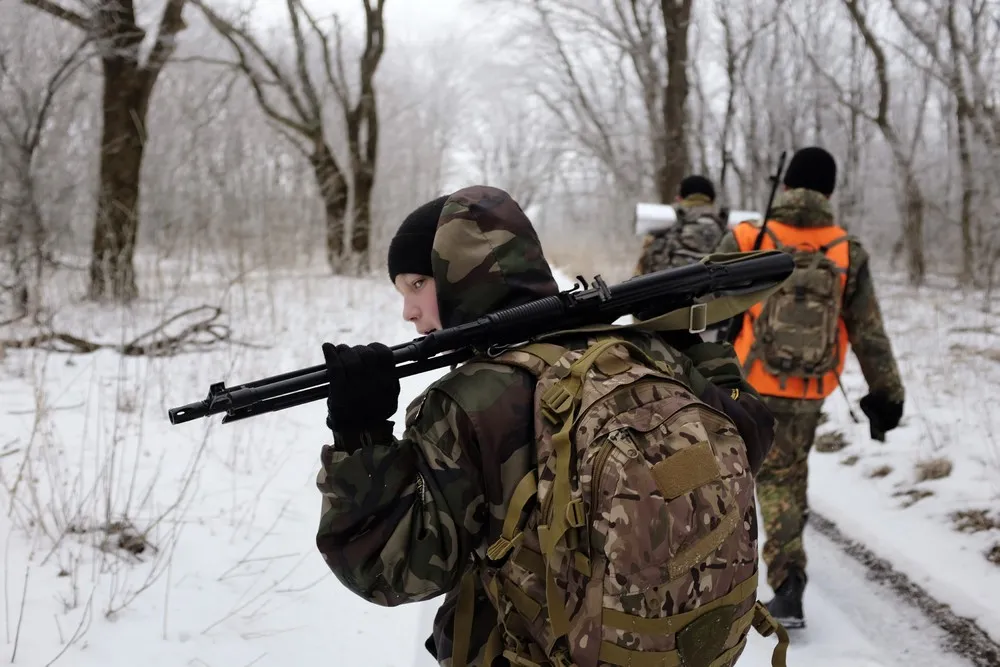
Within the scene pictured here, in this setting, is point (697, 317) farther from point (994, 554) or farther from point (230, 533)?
point (994, 554)

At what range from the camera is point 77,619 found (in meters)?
2.37

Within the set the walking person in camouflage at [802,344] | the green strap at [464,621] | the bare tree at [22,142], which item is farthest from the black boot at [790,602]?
the bare tree at [22,142]

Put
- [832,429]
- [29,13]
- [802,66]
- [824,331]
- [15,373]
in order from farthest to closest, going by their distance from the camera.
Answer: [802,66]
[29,13]
[832,429]
[15,373]
[824,331]

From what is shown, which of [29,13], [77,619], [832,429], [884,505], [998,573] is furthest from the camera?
[29,13]

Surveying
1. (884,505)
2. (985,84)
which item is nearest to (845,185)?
(985,84)

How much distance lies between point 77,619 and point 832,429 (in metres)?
5.35

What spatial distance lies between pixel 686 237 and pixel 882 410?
2.78m

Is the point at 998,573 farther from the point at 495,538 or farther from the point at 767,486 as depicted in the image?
the point at 495,538

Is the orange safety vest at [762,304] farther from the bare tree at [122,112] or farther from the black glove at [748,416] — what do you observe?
the bare tree at [122,112]

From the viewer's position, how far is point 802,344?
10.1ft

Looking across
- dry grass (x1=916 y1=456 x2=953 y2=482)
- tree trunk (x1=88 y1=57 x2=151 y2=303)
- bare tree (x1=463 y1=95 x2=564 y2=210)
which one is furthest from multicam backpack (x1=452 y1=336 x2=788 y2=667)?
bare tree (x1=463 y1=95 x2=564 y2=210)

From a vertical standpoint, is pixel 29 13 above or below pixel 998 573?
above

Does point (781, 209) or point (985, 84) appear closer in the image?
point (781, 209)

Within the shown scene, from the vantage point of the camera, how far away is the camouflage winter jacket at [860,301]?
3053 mm
